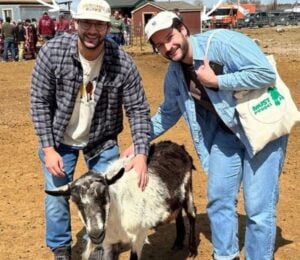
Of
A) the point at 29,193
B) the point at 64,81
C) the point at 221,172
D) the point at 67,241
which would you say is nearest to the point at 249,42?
the point at 221,172

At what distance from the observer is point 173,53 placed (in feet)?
11.4

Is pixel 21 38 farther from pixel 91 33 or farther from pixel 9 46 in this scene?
pixel 91 33

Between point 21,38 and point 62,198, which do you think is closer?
Result: point 62,198

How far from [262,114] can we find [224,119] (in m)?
0.25

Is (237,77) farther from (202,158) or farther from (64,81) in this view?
(64,81)

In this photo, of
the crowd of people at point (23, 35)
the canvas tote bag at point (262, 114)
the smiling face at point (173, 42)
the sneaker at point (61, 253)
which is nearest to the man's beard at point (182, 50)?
the smiling face at point (173, 42)

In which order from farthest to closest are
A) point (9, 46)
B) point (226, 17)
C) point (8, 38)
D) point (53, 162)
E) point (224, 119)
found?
1. point (226, 17)
2. point (9, 46)
3. point (8, 38)
4. point (53, 162)
5. point (224, 119)

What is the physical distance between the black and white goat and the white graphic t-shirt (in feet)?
1.15

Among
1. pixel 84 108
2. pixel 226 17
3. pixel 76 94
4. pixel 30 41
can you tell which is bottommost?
pixel 226 17

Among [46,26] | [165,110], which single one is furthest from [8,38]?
[165,110]

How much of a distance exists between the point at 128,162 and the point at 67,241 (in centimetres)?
81

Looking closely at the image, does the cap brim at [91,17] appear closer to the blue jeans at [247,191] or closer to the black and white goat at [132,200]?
the black and white goat at [132,200]

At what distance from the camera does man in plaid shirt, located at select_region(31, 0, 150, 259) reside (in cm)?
371

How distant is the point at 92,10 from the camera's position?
3.47 meters
